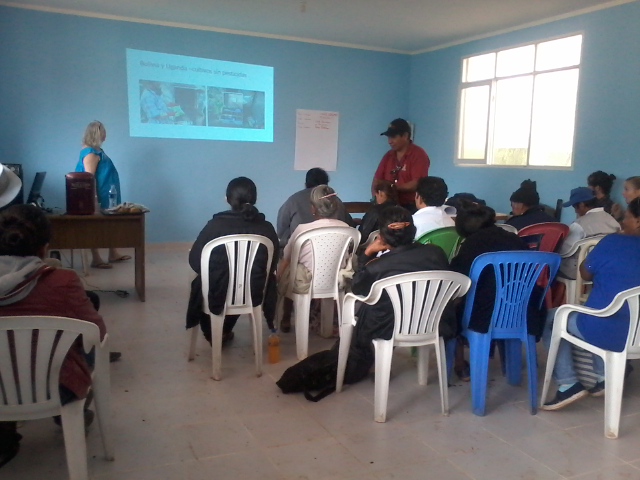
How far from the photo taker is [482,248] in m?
Result: 2.53

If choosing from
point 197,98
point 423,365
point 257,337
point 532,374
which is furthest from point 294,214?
point 197,98

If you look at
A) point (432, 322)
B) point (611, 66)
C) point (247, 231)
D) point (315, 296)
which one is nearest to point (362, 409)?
point (432, 322)

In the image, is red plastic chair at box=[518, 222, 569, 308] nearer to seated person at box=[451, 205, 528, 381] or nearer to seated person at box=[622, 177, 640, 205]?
seated person at box=[451, 205, 528, 381]

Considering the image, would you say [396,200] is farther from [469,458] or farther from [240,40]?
[240,40]

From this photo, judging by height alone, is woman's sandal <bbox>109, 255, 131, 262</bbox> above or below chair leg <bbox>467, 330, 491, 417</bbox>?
below

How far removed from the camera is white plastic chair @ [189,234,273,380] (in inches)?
110

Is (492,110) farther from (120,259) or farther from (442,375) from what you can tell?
(442,375)

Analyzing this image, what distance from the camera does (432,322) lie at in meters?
2.44

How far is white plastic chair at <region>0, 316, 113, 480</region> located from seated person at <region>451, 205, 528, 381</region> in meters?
1.64

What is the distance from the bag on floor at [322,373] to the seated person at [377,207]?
99 centimetres

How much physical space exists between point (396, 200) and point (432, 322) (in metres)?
1.88

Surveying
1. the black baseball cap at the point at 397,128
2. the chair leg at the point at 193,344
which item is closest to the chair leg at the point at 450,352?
the chair leg at the point at 193,344

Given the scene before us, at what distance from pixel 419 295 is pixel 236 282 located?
102 cm

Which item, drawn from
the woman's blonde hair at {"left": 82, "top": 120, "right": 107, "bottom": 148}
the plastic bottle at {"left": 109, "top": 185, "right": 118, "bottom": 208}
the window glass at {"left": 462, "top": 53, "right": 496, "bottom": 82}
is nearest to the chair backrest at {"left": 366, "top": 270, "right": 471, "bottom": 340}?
the plastic bottle at {"left": 109, "top": 185, "right": 118, "bottom": 208}
